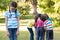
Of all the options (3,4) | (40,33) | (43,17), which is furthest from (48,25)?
(3,4)

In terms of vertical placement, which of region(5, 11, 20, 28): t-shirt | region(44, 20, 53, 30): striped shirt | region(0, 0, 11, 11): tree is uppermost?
region(0, 0, 11, 11): tree

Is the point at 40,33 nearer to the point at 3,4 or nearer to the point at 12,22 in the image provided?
the point at 12,22

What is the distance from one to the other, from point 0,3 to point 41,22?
102 ft

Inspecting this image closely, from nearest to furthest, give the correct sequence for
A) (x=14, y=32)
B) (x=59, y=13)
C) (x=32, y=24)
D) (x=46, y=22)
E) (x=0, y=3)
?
(x=14, y=32)
(x=46, y=22)
(x=32, y=24)
(x=59, y=13)
(x=0, y=3)

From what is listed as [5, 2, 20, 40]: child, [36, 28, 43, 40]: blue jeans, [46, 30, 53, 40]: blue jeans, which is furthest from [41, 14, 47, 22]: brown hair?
[5, 2, 20, 40]: child

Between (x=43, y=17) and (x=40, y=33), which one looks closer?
(x=43, y=17)

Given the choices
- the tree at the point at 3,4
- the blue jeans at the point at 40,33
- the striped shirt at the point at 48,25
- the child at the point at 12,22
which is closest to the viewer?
the child at the point at 12,22

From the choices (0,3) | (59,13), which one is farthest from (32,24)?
(0,3)

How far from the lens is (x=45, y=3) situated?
28297 millimetres

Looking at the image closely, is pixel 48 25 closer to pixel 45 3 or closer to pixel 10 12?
pixel 10 12

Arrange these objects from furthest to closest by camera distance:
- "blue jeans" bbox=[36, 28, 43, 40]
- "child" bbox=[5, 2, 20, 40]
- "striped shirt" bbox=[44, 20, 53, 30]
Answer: "blue jeans" bbox=[36, 28, 43, 40]
"striped shirt" bbox=[44, 20, 53, 30]
"child" bbox=[5, 2, 20, 40]

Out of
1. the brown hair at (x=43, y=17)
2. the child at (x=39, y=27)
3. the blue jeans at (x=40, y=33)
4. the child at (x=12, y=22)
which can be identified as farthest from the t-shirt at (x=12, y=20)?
the blue jeans at (x=40, y=33)

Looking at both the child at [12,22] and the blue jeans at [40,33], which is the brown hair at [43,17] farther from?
the child at [12,22]

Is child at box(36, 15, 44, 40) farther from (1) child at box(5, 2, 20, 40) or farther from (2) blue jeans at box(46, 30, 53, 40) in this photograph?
(1) child at box(5, 2, 20, 40)
